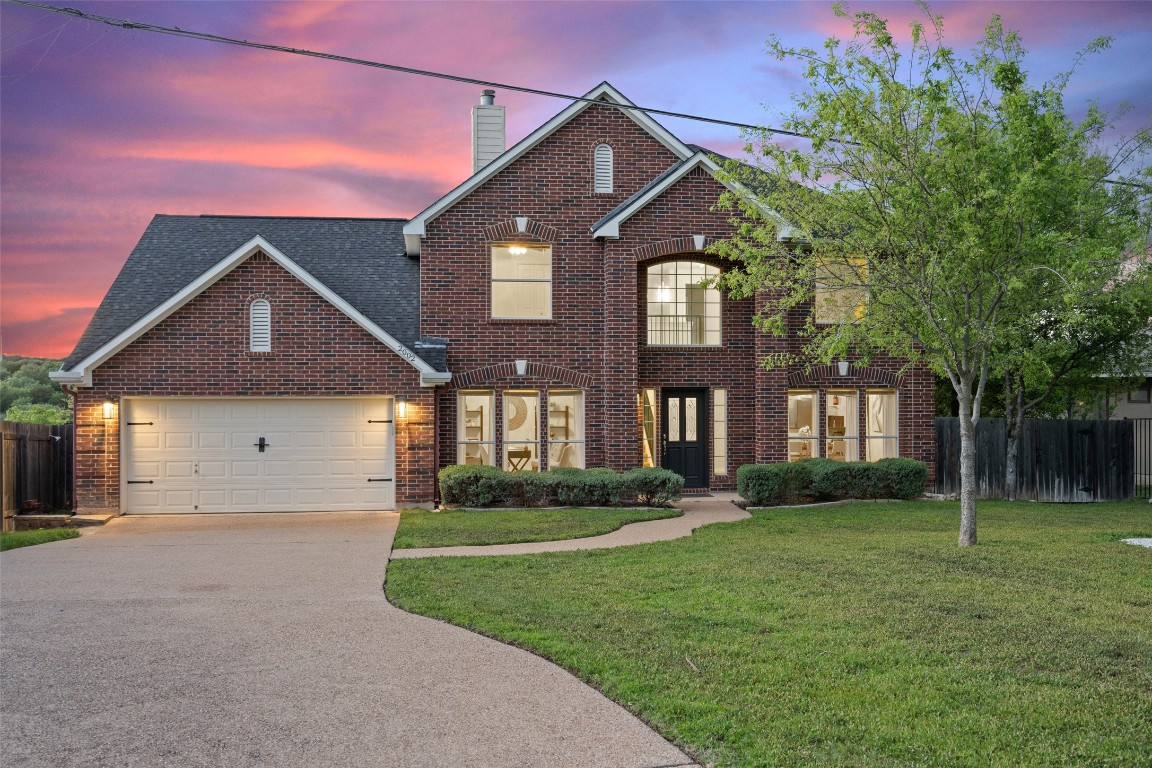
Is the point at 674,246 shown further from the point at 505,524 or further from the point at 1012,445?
the point at 1012,445

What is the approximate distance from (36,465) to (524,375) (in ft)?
30.9

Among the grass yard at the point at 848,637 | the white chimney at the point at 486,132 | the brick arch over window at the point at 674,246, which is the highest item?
the white chimney at the point at 486,132

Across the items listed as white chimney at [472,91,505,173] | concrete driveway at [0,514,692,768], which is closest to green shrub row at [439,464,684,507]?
concrete driveway at [0,514,692,768]

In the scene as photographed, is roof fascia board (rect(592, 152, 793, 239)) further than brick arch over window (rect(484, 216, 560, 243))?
No

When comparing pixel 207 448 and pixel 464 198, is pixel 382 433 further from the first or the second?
pixel 464 198

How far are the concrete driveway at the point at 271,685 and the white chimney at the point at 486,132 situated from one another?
1306 cm

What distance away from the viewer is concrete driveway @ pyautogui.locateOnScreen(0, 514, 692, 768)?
5.11 metres

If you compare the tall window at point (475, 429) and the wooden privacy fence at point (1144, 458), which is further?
the wooden privacy fence at point (1144, 458)

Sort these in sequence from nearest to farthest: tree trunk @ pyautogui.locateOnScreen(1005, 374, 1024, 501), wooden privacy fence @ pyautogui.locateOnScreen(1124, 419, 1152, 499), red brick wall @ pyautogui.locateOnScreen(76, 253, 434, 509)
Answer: red brick wall @ pyautogui.locateOnScreen(76, 253, 434, 509) < tree trunk @ pyautogui.locateOnScreen(1005, 374, 1024, 501) < wooden privacy fence @ pyautogui.locateOnScreen(1124, 419, 1152, 499)

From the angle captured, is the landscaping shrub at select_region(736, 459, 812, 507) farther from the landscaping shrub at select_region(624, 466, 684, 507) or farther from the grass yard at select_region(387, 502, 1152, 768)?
the grass yard at select_region(387, 502, 1152, 768)

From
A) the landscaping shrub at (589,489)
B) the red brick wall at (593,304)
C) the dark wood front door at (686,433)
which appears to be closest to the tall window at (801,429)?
the red brick wall at (593,304)

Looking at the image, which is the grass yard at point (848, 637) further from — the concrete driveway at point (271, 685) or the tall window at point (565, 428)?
the tall window at point (565, 428)

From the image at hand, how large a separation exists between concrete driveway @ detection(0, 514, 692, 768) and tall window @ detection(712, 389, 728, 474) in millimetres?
11219

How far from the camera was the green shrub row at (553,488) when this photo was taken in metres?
17.5
